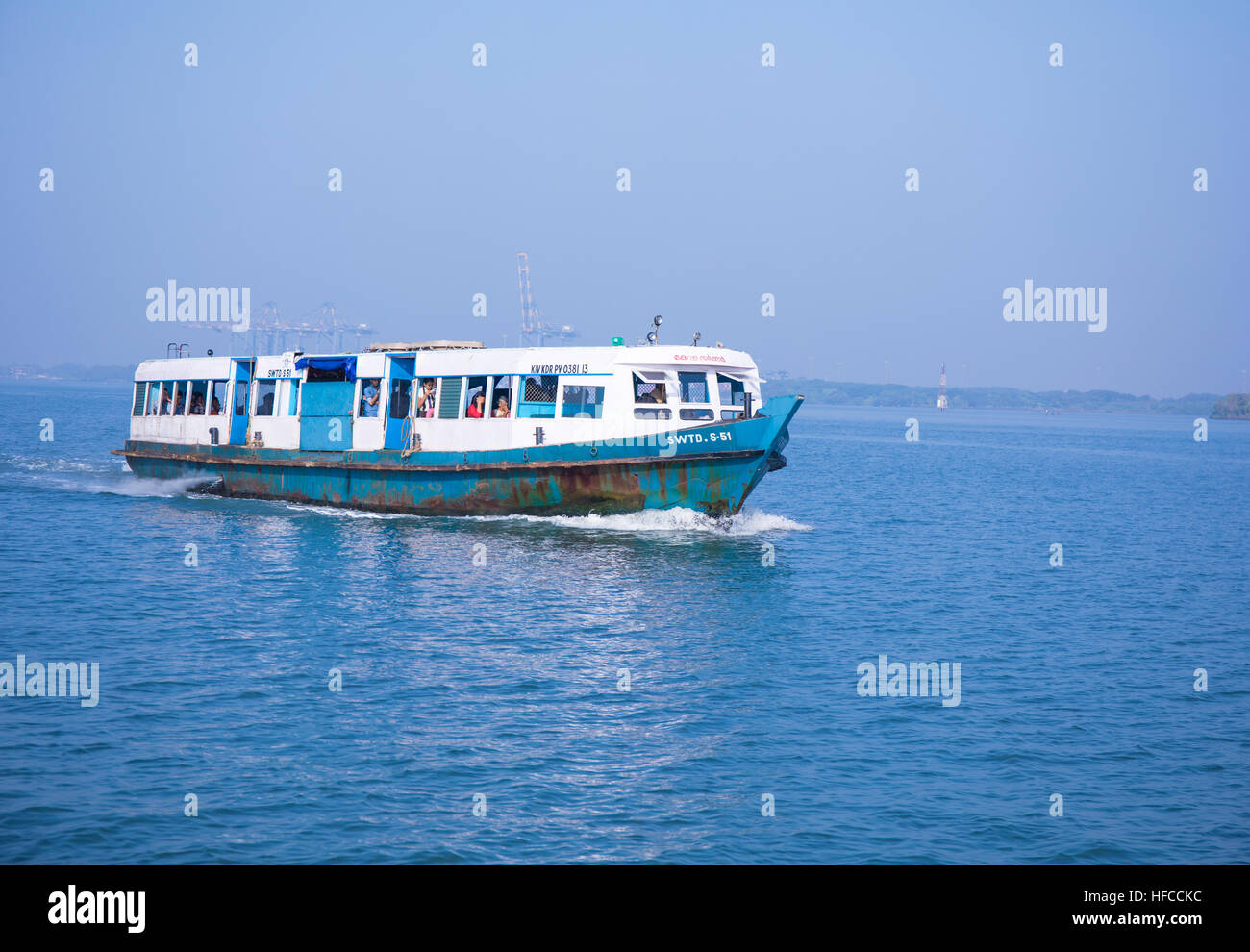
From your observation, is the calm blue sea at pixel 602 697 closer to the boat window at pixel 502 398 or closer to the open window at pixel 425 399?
the boat window at pixel 502 398

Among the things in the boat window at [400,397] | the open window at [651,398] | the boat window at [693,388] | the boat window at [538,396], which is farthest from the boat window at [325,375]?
the boat window at [693,388]

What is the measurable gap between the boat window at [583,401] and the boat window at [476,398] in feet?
9.12

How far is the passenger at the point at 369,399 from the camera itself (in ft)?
118

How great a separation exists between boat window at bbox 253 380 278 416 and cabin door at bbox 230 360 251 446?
0.49 metres

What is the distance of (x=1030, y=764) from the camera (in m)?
15.0

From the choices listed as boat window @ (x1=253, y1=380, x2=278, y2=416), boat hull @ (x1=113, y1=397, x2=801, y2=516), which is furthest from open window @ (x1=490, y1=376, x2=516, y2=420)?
boat window @ (x1=253, y1=380, x2=278, y2=416)

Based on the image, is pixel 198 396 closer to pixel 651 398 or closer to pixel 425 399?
pixel 425 399

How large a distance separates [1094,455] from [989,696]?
97.4 meters

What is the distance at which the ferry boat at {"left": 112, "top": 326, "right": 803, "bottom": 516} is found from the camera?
29859 millimetres

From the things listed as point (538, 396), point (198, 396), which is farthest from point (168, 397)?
point (538, 396)

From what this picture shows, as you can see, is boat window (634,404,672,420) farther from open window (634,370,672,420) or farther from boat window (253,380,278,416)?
boat window (253,380,278,416)

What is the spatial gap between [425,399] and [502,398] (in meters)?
3.17
